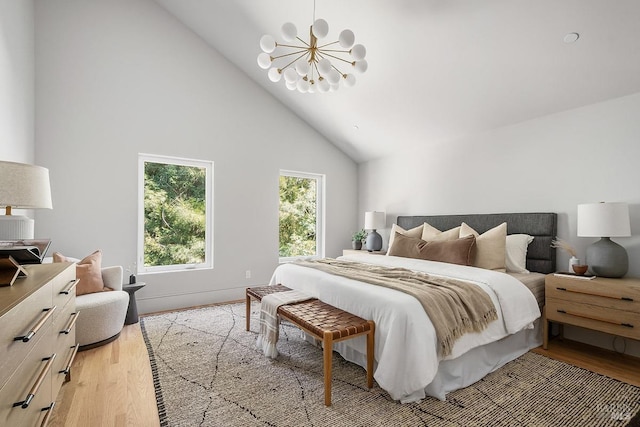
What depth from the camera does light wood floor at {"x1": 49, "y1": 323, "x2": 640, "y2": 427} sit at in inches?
69.1

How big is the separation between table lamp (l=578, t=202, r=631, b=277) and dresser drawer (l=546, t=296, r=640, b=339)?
0.36 m

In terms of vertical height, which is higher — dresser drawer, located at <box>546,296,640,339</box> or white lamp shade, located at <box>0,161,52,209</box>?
white lamp shade, located at <box>0,161,52,209</box>

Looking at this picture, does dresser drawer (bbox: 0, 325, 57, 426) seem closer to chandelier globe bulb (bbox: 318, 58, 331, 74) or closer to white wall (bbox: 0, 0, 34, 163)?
white wall (bbox: 0, 0, 34, 163)

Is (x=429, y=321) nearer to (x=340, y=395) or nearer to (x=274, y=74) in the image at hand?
(x=340, y=395)

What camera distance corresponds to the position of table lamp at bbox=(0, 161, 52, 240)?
1.80m

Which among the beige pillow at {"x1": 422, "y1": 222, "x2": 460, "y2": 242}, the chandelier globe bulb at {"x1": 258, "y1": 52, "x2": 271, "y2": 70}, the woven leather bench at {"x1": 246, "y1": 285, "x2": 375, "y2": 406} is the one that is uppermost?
the chandelier globe bulb at {"x1": 258, "y1": 52, "x2": 271, "y2": 70}

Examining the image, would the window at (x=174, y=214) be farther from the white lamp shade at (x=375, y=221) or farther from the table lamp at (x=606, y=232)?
the table lamp at (x=606, y=232)

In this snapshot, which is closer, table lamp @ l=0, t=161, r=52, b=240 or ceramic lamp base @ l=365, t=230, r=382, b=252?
table lamp @ l=0, t=161, r=52, b=240

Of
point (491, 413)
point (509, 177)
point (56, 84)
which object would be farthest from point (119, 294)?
point (509, 177)

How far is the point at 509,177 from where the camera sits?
345cm

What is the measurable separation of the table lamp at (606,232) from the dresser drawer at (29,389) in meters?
3.57

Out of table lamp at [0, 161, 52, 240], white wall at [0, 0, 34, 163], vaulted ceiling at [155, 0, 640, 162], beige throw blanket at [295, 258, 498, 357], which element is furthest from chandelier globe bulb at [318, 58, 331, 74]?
white wall at [0, 0, 34, 163]

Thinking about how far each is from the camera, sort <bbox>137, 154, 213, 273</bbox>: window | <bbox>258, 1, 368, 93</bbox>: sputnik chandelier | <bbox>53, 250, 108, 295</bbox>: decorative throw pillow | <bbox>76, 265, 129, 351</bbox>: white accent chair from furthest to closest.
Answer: <bbox>137, 154, 213, 273</bbox>: window < <bbox>53, 250, 108, 295</bbox>: decorative throw pillow < <bbox>76, 265, 129, 351</bbox>: white accent chair < <bbox>258, 1, 368, 93</bbox>: sputnik chandelier

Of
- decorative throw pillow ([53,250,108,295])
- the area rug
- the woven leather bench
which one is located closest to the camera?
the area rug
